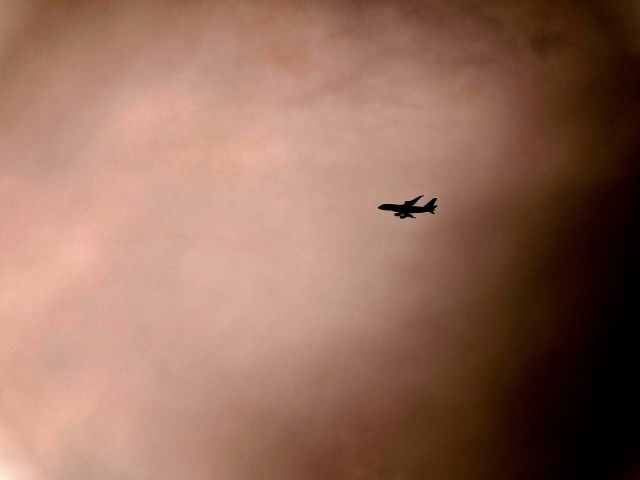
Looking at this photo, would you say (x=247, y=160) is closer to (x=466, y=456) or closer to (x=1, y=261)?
(x=1, y=261)

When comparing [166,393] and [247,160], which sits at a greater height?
[247,160]

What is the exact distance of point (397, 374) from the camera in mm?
8336

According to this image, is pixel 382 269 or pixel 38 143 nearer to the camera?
pixel 38 143

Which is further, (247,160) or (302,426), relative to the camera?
(302,426)

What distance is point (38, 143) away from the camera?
24.9 feet

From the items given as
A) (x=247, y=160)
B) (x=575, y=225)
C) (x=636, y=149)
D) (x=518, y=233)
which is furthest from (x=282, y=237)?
(x=636, y=149)

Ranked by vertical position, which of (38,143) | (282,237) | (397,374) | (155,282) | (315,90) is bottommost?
(397,374)

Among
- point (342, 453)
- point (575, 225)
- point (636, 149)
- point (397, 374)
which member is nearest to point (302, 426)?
point (342, 453)

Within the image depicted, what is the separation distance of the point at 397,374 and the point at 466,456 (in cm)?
121

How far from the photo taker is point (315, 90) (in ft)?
25.0

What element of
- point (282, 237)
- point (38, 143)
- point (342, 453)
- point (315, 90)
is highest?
point (315, 90)

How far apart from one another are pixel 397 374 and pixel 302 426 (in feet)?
4.11

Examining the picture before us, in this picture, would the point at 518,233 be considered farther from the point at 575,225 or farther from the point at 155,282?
the point at 155,282

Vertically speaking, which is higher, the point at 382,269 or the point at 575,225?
the point at 575,225
